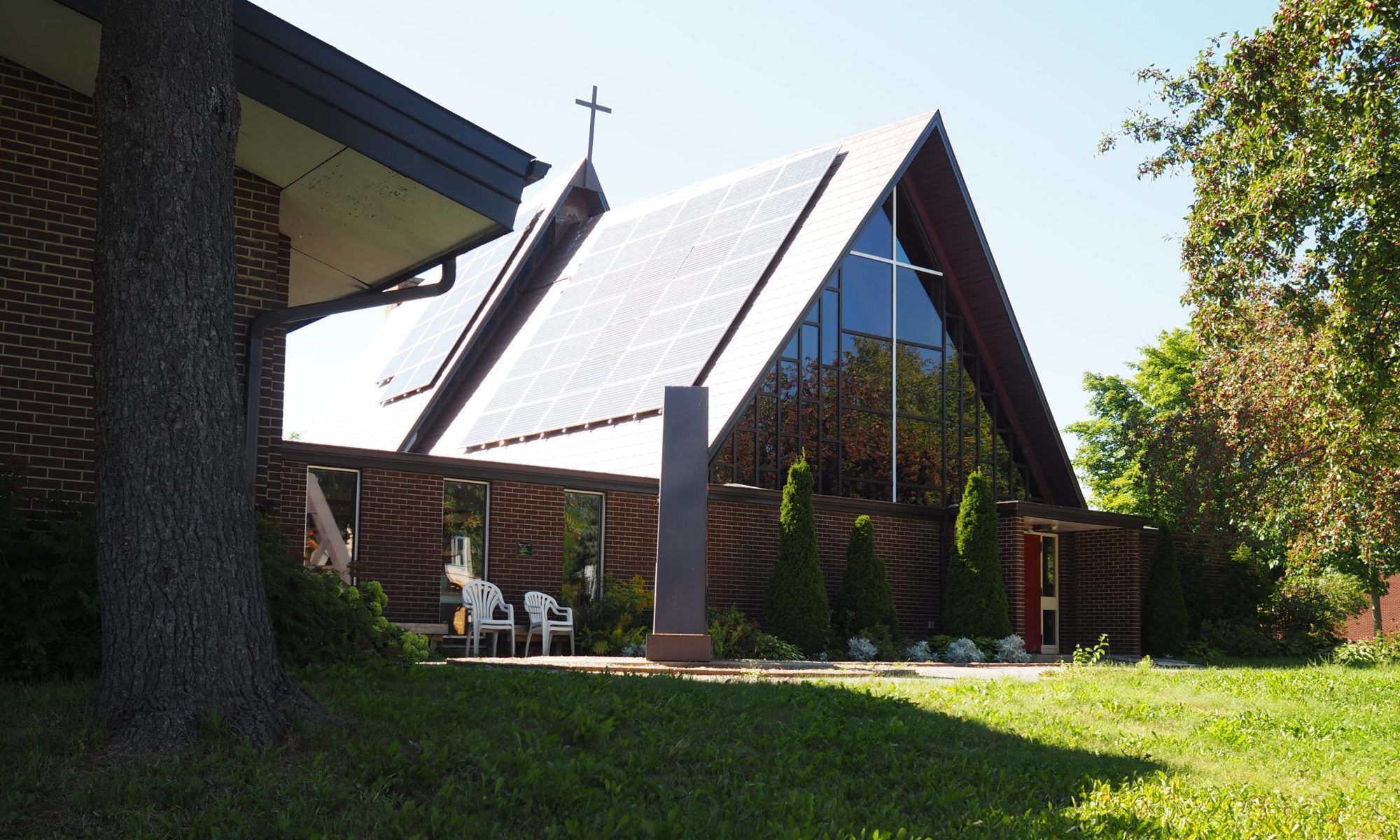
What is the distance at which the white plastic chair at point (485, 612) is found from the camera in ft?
47.8

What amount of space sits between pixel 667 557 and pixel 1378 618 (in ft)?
86.0

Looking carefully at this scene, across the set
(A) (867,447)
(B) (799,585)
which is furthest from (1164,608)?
(B) (799,585)

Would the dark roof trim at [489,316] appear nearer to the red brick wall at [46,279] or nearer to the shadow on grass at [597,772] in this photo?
the red brick wall at [46,279]

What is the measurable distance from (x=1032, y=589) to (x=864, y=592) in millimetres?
5247

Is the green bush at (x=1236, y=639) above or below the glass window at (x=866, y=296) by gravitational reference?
below

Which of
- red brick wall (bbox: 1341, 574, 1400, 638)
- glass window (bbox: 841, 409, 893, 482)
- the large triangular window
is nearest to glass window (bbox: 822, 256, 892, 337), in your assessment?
the large triangular window

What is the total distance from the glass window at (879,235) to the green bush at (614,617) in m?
6.95

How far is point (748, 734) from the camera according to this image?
6.48 metres

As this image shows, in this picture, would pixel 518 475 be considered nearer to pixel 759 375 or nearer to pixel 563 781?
pixel 759 375

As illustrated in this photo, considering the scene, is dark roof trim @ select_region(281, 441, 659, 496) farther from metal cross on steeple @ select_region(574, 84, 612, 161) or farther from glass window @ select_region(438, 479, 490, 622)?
metal cross on steeple @ select_region(574, 84, 612, 161)

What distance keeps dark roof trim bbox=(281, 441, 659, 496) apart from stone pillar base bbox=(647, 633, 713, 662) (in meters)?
3.36

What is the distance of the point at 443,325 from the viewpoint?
2480 centimetres

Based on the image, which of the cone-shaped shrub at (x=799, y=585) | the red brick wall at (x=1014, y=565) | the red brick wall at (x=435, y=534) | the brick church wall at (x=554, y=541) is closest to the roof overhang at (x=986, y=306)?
the red brick wall at (x=1014, y=565)

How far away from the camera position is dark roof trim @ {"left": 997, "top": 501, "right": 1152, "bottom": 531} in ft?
64.5
